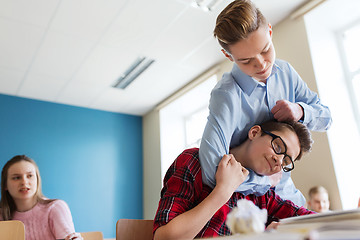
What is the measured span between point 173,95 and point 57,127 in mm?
1780

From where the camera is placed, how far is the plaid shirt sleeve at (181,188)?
1038mm

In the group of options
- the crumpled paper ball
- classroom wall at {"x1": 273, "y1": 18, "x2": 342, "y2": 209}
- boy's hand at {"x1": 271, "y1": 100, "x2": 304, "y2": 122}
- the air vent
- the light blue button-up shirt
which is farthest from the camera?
the air vent

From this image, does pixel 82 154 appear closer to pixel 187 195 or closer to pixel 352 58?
pixel 352 58

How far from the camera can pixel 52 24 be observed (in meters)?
3.33

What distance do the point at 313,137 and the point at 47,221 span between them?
7.29ft

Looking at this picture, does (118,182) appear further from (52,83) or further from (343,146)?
(343,146)

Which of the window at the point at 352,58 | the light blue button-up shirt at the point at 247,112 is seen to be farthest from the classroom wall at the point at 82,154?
the light blue button-up shirt at the point at 247,112

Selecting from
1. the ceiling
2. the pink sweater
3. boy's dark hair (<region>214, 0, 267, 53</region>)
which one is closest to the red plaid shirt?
boy's dark hair (<region>214, 0, 267, 53</region>)

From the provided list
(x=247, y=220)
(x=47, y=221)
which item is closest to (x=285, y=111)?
(x=247, y=220)

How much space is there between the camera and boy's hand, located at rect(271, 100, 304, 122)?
123cm

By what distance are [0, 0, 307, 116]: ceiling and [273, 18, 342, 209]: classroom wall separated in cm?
20

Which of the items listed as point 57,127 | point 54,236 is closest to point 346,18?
point 54,236

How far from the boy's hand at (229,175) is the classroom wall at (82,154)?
4.24 metres

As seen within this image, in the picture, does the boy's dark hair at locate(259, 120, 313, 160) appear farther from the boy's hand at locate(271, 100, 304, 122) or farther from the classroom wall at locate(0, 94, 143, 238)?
the classroom wall at locate(0, 94, 143, 238)
